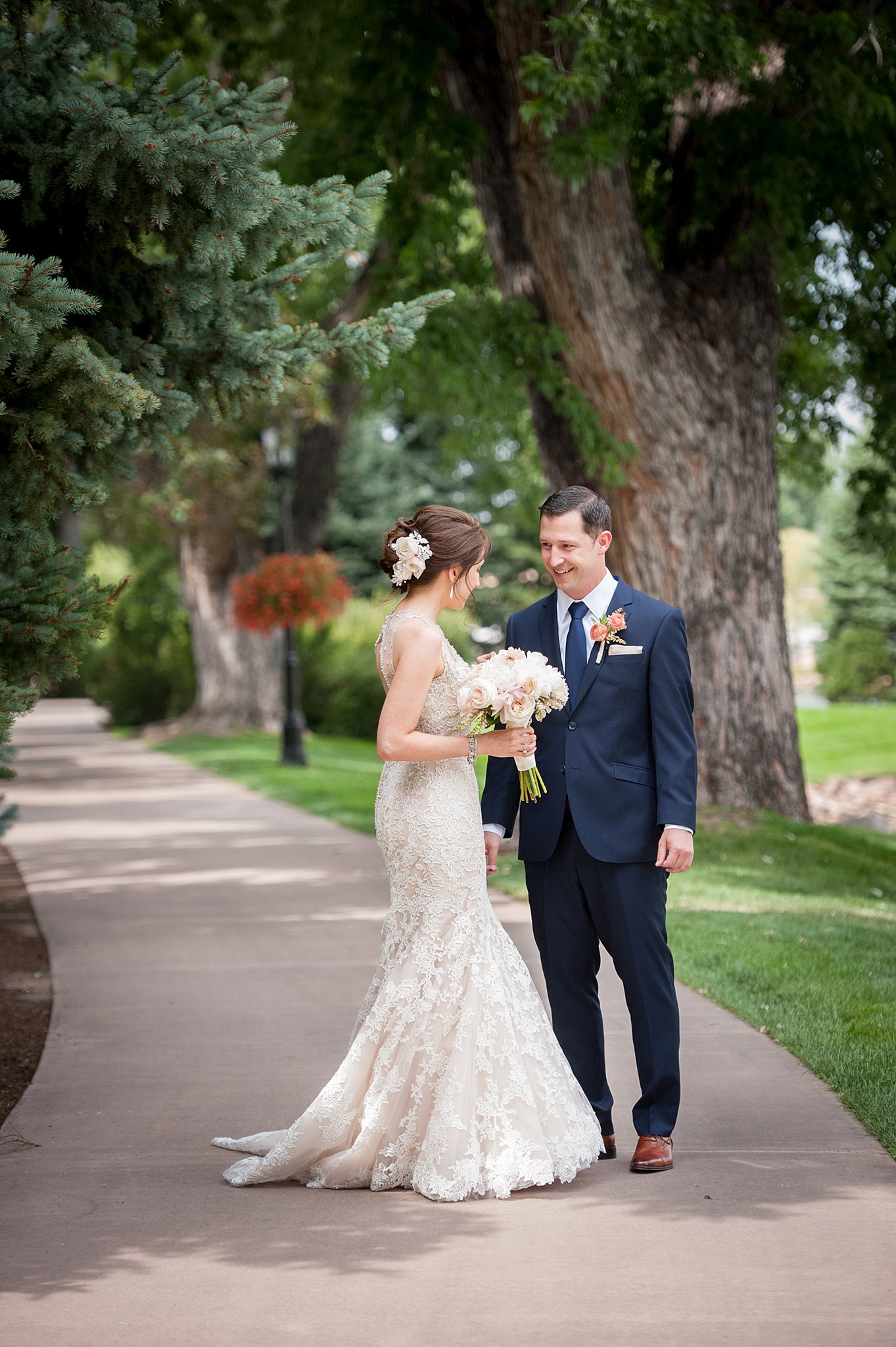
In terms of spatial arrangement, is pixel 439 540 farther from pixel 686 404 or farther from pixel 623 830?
pixel 686 404

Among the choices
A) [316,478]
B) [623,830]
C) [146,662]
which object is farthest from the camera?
[146,662]

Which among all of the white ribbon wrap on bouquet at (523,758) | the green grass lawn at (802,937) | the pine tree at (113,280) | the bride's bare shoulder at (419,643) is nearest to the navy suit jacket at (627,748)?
the white ribbon wrap on bouquet at (523,758)

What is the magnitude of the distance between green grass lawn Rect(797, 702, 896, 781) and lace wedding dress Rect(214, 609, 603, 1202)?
19100mm

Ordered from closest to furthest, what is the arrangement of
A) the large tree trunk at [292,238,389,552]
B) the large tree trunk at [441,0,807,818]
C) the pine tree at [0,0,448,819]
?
1. the pine tree at [0,0,448,819]
2. the large tree trunk at [441,0,807,818]
3. the large tree trunk at [292,238,389,552]

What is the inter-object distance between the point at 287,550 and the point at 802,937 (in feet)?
51.0

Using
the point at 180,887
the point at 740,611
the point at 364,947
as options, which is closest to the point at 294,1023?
the point at 364,947

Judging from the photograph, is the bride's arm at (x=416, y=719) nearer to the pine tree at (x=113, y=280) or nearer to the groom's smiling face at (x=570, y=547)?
the groom's smiling face at (x=570, y=547)

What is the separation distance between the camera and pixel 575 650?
189 inches

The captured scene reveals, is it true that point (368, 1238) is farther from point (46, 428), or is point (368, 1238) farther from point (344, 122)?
point (344, 122)

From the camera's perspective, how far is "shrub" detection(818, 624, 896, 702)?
132ft

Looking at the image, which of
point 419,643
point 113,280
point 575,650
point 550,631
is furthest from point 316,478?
point 419,643

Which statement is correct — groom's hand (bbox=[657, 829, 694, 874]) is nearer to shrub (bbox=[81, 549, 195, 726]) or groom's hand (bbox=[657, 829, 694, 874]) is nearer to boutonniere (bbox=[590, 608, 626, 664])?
boutonniere (bbox=[590, 608, 626, 664])

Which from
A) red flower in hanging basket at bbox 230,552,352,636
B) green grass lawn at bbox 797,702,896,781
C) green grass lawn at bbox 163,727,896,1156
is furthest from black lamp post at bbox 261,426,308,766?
green grass lawn at bbox 797,702,896,781

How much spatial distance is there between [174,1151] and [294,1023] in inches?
71.7
